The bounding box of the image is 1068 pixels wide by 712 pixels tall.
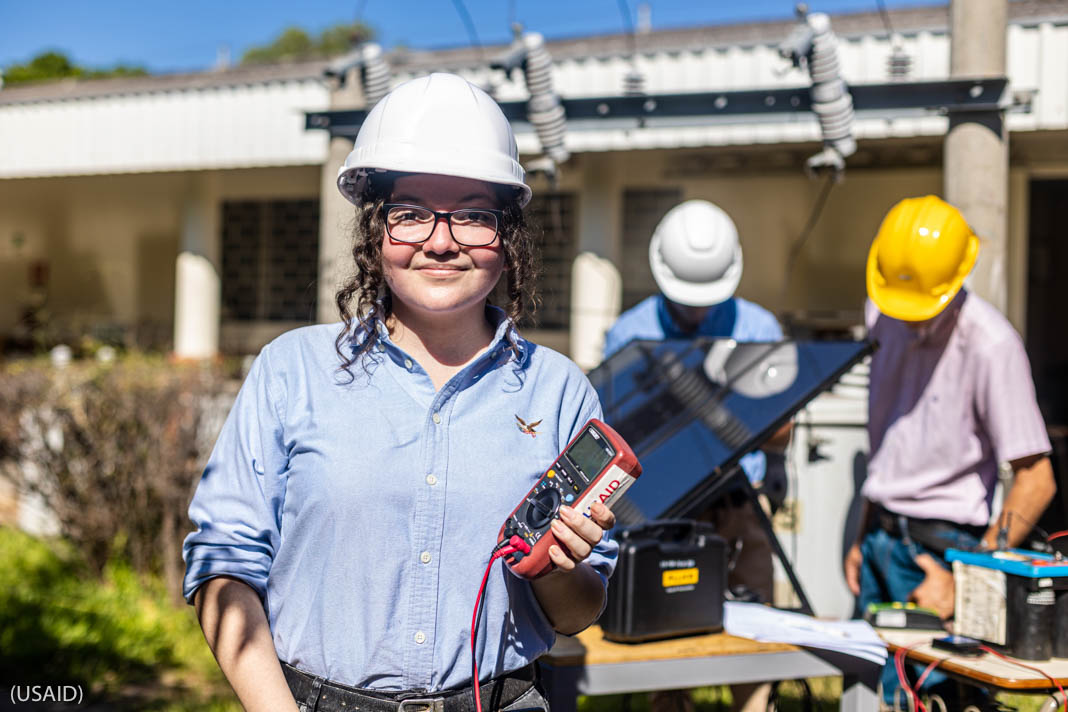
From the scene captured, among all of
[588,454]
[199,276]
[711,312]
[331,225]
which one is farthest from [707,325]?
[199,276]

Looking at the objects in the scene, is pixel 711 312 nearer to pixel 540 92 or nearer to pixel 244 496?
pixel 540 92

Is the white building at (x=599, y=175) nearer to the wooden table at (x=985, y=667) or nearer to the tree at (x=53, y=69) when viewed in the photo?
the wooden table at (x=985, y=667)

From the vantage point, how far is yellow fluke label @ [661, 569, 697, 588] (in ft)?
8.64

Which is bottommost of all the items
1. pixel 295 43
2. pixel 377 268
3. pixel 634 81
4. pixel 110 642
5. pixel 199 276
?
pixel 110 642

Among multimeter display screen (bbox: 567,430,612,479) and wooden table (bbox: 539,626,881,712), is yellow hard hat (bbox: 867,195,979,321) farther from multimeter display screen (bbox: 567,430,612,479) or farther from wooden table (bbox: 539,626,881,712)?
multimeter display screen (bbox: 567,430,612,479)

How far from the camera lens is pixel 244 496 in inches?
64.0

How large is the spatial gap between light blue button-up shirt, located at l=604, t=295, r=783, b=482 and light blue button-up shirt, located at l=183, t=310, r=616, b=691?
93.7 inches

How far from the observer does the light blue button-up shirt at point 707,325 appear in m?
4.07

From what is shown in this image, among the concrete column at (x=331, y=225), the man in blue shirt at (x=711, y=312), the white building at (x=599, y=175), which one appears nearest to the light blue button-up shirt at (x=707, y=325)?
the man in blue shirt at (x=711, y=312)

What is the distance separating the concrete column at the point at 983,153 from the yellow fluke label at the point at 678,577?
6.20 feet

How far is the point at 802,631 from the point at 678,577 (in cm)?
43

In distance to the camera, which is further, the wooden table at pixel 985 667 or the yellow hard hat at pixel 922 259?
the yellow hard hat at pixel 922 259

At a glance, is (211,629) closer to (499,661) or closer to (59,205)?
(499,661)

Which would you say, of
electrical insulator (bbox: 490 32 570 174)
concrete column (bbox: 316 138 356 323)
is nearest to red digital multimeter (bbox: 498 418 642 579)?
concrete column (bbox: 316 138 356 323)
